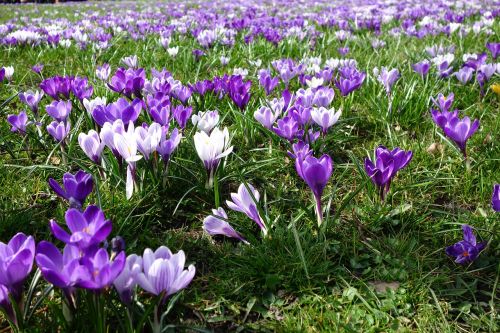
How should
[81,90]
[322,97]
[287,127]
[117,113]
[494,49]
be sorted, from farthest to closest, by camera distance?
1. [494,49]
2. [81,90]
3. [322,97]
4. [287,127]
5. [117,113]

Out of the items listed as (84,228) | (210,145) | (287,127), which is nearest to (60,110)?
(210,145)

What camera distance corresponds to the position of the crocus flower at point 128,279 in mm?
1251

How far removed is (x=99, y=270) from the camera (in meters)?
1.13

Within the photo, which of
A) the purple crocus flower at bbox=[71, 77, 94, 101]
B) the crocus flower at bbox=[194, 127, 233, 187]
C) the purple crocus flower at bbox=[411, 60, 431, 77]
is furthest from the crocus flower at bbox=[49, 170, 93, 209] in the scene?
the purple crocus flower at bbox=[411, 60, 431, 77]

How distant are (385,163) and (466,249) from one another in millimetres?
459

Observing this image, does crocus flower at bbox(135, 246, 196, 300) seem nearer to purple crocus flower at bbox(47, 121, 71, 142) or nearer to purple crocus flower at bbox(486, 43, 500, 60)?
purple crocus flower at bbox(47, 121, 71, 142)

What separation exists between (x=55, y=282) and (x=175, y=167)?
3.90ft

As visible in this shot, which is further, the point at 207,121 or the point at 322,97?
the point at 322,97

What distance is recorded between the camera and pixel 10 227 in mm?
1882

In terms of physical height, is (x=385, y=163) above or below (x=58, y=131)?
below

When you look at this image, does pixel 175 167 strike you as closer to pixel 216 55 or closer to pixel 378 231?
pixel 378 231

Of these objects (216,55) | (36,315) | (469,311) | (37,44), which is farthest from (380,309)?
(37,44)

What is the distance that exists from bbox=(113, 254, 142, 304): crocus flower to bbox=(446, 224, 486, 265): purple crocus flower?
45.5 inches

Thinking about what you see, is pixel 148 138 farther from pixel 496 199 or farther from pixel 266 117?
pixel 496 199
